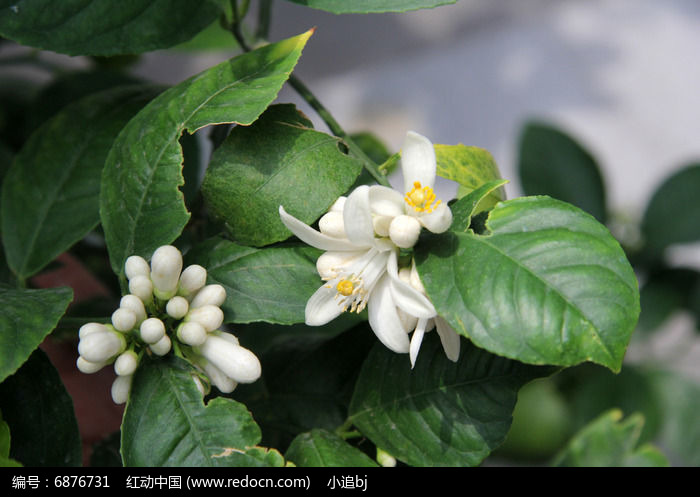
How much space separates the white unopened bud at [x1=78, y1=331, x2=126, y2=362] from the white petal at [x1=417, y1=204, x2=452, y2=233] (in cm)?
17

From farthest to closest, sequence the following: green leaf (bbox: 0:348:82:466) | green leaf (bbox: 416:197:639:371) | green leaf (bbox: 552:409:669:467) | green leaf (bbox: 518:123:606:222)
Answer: green leaf (bbox: 518:123:606:222), green leaf (bbox: 552:409:669:467), green leaf (bbox: 0:348:82:466), green leaf (bbox: 416:197:639:371)

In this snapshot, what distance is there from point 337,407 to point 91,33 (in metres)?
0.28

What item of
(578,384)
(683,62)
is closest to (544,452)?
(578,384)

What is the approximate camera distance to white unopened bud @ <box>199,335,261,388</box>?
0.34m

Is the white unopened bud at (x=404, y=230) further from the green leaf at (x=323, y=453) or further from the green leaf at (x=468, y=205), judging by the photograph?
the green leaf at (x=323, y=453)

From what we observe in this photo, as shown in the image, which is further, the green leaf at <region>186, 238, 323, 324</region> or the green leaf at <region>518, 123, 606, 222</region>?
the green leaf at <region>518, 123, 606, 222</region>

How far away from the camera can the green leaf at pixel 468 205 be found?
12.9 inches

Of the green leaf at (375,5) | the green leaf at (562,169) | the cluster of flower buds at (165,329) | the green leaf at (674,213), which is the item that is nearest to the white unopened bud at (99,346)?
the cluster of flower buds at (165,329)

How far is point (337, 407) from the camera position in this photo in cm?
46

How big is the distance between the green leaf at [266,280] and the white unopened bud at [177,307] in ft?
0.08

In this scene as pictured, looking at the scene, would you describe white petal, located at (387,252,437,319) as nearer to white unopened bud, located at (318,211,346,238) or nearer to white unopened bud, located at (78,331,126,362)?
white unopened bud, located at (318,211,346,238)

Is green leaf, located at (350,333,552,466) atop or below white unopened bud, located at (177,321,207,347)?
below

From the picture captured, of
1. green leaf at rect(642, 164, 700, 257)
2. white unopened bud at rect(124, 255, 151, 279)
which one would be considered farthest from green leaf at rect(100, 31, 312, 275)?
green leaf at rect(642, 164, 700, 257)
